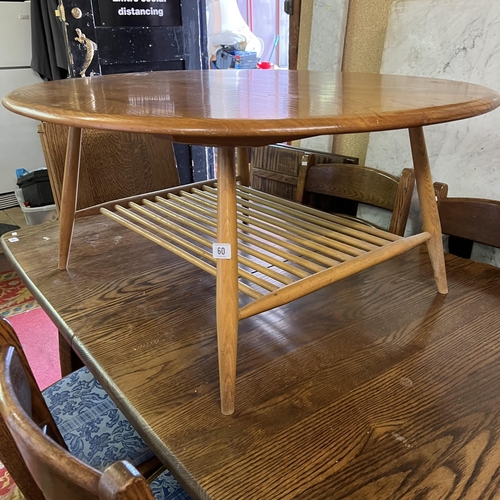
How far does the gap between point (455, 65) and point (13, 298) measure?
2.04m

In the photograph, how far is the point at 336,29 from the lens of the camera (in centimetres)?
142

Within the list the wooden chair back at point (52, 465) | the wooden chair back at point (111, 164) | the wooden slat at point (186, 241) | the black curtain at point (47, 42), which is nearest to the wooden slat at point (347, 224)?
the wooden slat at point (186, 241)

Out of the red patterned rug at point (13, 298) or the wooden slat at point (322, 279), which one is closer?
the wooden slat at point (322, 279)

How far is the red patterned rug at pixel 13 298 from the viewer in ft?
6.68

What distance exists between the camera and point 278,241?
2.66 ft

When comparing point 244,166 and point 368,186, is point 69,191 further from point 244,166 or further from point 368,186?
point 368,186

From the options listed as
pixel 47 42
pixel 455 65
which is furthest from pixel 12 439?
pixel 47 42

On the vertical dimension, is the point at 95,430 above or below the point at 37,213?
above

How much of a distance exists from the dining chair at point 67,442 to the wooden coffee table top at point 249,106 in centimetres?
26

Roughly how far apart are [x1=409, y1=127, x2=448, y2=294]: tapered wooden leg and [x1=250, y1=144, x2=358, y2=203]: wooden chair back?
61 centimetres

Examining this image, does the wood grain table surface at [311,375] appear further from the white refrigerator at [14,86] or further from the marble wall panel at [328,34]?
the white refrigerator at [14,86]

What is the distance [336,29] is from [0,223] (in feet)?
7.51

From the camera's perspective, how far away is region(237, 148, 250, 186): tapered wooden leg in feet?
3.84

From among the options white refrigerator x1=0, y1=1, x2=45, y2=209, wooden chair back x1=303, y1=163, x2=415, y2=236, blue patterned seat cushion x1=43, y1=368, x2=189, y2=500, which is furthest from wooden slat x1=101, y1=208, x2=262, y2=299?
white refrigerator x1=0, y1=1, x2=45, y2=209
